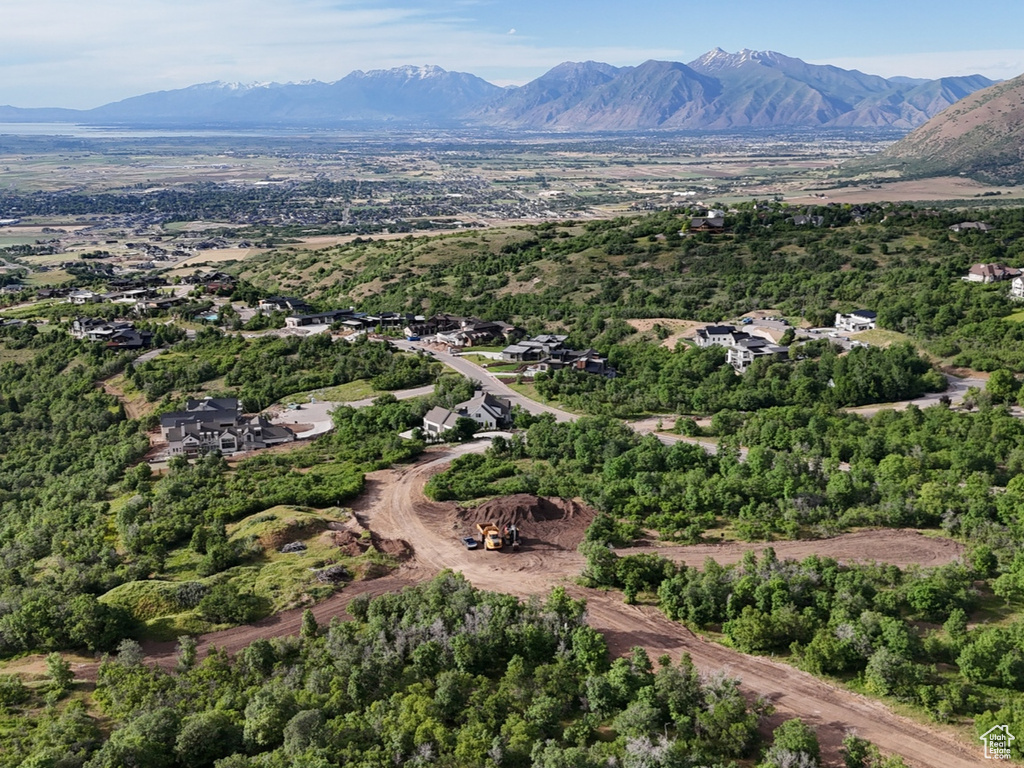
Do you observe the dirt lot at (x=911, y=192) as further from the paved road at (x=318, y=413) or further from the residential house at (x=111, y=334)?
the residential house at (x=111, y=334)

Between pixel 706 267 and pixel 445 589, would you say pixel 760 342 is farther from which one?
pixel 445 589

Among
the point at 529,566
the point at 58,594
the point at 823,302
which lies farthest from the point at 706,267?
the point at 58,594

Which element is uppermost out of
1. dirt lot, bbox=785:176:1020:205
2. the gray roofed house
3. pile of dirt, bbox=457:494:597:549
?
dirt lot, bbox=785:176:1020:205

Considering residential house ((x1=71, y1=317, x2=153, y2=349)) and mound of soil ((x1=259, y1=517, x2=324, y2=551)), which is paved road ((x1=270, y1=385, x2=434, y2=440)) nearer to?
mound of soil ((x1=259, y1=517, x2=324, y2=551))

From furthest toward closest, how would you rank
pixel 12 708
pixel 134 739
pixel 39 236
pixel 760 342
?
pixel 39 236 < pixel 760 342 < pixel 12 708 < pixel 134 739

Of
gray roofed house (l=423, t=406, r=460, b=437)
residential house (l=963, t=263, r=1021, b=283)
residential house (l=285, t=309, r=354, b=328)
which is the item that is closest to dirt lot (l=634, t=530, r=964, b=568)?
gray roofed house (l=423, t=406, r=460, b=437)

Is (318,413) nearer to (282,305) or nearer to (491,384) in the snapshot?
(491,384)
